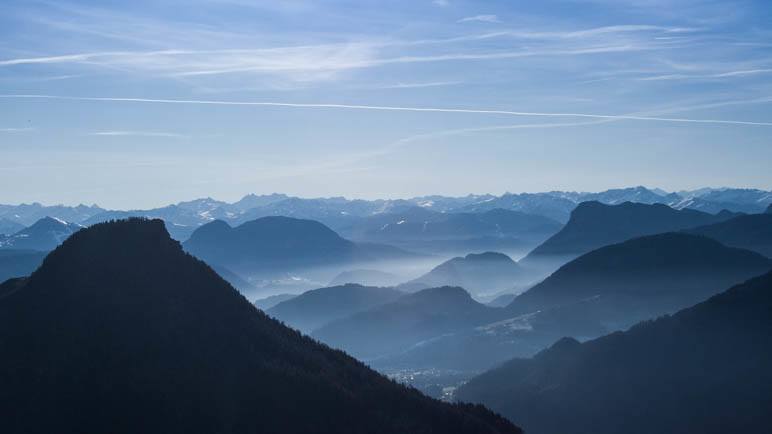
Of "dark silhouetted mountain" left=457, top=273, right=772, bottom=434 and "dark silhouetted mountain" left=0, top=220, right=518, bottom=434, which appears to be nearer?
"dark silhouetted mountain" left=0, top=220, right=518, bottom=434

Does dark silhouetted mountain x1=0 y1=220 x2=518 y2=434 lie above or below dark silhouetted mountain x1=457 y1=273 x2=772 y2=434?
above

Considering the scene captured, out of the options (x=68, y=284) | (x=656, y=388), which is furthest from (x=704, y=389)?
(x=68, y=284)

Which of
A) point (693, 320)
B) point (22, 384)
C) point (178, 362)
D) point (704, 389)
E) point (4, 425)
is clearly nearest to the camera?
point (4, 425)

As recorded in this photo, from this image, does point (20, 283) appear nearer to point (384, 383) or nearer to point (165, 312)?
point (165, 312)

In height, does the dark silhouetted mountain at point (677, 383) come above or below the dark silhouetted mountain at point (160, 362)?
below

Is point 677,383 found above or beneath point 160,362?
beneath
